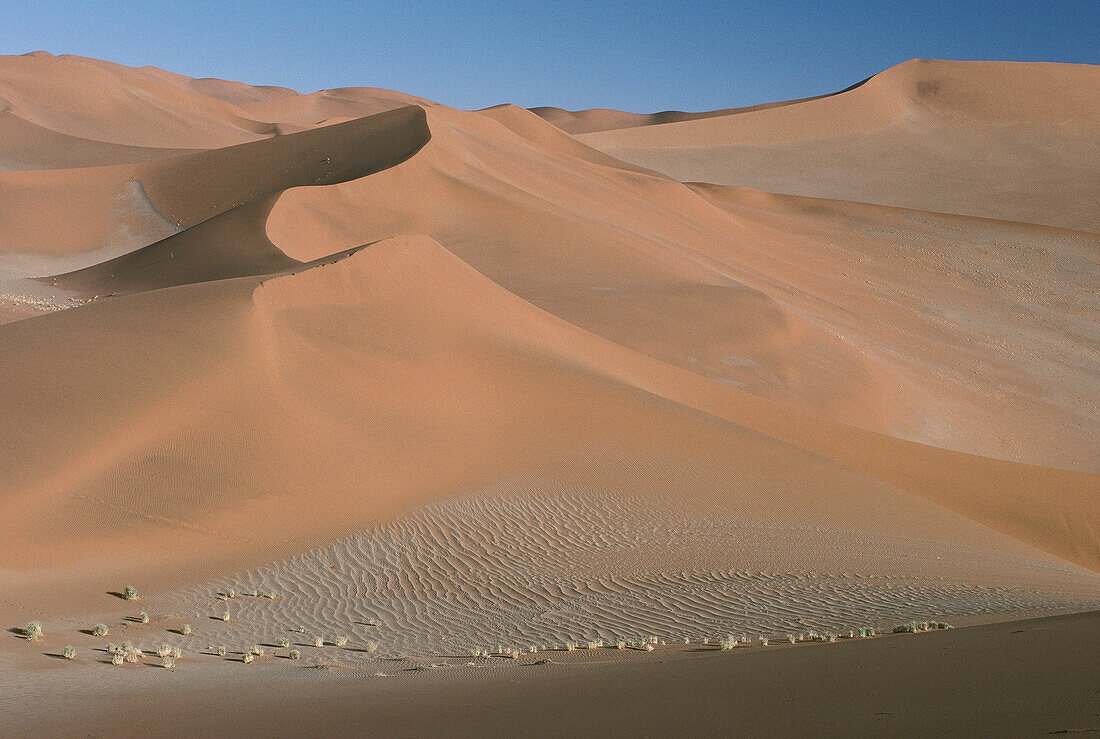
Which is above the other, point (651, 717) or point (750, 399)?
point (750, 399)

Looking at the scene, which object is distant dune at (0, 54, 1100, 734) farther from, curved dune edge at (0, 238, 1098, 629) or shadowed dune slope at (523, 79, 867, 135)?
shadowed dune slope at (523, 79, 867, 135)

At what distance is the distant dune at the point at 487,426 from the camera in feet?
28.7

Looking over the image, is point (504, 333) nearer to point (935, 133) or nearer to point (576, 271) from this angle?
point (576, 271)

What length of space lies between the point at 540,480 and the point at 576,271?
14199 millimetres

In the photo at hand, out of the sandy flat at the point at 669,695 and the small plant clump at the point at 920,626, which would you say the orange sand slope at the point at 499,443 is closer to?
the small plant clump at the point at 920,626

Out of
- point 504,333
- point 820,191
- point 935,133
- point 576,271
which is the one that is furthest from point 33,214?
point 935,133

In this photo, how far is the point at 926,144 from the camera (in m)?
69.4

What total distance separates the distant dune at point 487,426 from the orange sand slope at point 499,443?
0.05 meters

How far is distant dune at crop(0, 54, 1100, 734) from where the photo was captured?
873cm

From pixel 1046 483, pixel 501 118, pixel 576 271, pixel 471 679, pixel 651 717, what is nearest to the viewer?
pixel 651 717

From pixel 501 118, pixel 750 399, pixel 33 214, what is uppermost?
pixel 501 118

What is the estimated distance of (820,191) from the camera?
59.1 metres

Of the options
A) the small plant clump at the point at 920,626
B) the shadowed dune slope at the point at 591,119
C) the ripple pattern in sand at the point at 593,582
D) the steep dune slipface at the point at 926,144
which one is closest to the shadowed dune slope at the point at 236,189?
the ripple pattern in sand at the point at 593,582

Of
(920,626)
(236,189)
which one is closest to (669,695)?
(920,626)
